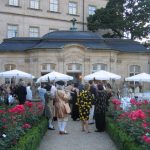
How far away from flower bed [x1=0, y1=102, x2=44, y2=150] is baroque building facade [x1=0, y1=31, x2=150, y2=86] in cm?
1930

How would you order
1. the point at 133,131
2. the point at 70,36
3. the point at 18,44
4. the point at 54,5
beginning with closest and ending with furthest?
the point at 133,131, the point at 70,36, the point at 18,44, the point at 54,5

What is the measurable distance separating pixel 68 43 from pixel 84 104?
20.6 m

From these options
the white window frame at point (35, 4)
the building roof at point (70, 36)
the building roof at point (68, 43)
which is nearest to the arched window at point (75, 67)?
the building roof at point (68, 43)

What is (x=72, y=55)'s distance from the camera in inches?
1487

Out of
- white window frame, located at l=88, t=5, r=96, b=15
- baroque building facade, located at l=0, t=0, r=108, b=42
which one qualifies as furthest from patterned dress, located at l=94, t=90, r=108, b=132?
white window frame, located at l=88, t=5, r=96, b=15

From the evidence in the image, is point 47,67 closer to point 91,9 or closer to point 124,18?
point 124,18

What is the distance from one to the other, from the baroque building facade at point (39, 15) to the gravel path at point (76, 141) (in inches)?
1274

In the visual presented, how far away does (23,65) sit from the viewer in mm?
39562

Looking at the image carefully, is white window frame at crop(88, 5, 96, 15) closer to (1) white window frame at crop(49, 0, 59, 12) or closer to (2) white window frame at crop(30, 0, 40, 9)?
(1) white window frame at crop(49, 0, 59, 12)

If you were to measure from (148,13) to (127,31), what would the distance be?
316cm

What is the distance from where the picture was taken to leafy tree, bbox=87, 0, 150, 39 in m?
52.8

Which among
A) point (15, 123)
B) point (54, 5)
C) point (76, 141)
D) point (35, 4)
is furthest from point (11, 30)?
point (15, 123)

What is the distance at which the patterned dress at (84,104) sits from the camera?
1781cm

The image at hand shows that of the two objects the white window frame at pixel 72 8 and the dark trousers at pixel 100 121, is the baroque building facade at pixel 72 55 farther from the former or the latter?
the dark trousers at pixel 100 121
